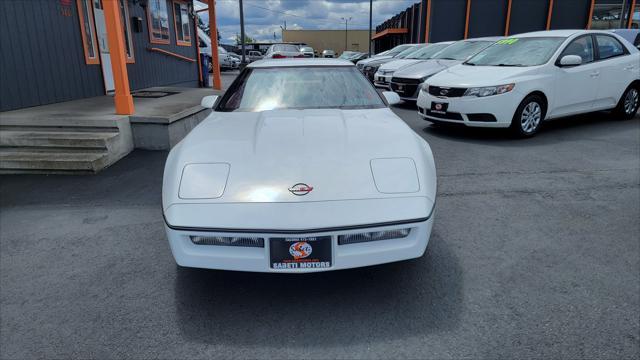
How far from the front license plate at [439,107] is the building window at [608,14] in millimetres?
19882

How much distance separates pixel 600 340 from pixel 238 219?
2.00 m

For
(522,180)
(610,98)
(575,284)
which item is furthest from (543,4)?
(575,284)

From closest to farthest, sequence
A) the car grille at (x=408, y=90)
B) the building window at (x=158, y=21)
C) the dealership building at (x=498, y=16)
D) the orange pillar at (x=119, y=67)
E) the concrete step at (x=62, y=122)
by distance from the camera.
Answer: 1. the concrete step at (x=62, y=122)
2. the orange pillar at (x=119, y=67)
3. the car grille at (x=408, y=90)
4. the building window at (x=158, y=21)
5. the dealership building at (x=498, y=16)

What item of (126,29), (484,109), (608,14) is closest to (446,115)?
(484,109)

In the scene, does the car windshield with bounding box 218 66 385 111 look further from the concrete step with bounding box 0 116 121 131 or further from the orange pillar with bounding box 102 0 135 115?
the orange pillar with bounding box 102 0 135 115

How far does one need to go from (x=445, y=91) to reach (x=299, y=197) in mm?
5251

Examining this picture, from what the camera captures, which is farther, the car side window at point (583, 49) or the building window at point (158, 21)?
the building window at point (158, 21)

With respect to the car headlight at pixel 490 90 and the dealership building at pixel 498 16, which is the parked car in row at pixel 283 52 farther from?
the car headlight at pixel 490 90

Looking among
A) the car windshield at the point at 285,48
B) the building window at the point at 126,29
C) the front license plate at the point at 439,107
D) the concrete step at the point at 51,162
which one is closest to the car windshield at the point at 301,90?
the concrete step at the point at 51,162

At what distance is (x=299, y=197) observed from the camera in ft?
7.95

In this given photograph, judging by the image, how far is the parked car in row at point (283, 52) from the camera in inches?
754

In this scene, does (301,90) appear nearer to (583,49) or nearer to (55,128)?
(55,128)

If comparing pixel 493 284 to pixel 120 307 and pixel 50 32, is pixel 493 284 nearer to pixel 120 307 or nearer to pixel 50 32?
pixel 120 307

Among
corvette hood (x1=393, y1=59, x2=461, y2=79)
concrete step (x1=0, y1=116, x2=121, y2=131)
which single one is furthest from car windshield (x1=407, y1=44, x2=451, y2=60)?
concrete step (x1=0, y1=116, x2=121, y2=131)
